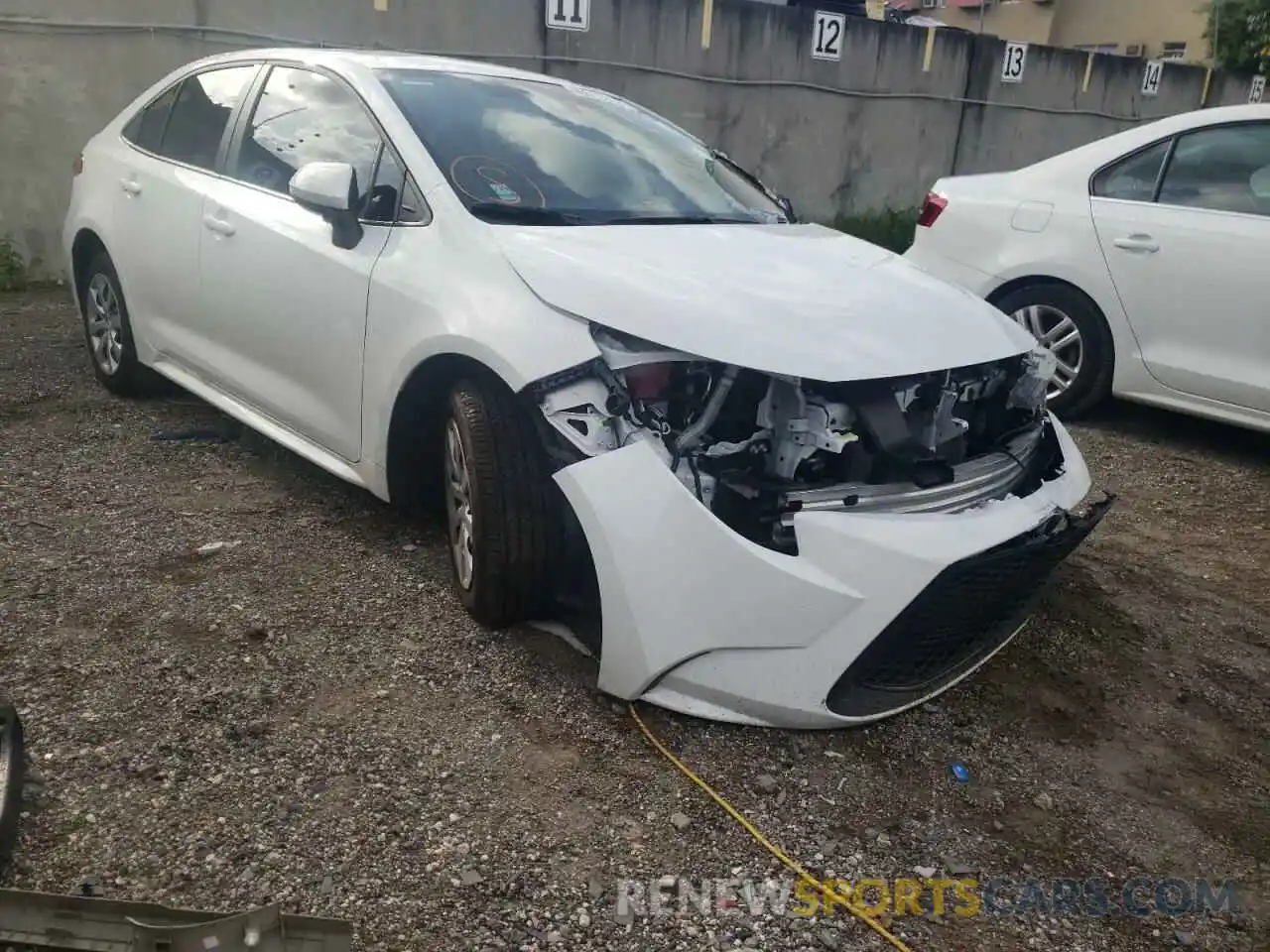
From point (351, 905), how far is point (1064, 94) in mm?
13027

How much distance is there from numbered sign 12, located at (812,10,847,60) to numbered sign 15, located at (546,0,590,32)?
2615 mm

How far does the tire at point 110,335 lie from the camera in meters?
4.64

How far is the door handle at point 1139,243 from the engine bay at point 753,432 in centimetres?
294

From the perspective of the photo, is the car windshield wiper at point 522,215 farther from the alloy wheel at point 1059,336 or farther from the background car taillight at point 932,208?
the background car taillight at point 932,208

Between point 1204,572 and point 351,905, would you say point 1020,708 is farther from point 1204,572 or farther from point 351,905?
point 351,905

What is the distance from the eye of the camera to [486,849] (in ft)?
7.23

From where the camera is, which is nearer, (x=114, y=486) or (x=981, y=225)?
(x=114, y=486)

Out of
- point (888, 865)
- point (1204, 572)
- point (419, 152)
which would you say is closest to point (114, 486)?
point (419, 152)

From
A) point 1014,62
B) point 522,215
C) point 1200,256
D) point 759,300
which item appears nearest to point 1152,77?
point 1014,62

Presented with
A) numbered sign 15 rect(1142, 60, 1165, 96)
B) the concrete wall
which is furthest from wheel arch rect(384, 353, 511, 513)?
numbered sign 15 rect(1142, 60, 1165, 96)

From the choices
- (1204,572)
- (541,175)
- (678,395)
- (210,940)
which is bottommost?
(1204,572)

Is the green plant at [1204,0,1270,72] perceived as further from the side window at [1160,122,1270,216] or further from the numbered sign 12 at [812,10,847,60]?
the side window at [1160,122,1270,216]

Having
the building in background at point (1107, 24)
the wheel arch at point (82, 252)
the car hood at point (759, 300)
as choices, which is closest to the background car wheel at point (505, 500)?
the car hood at point (759, 300)

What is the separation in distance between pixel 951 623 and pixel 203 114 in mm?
3507
